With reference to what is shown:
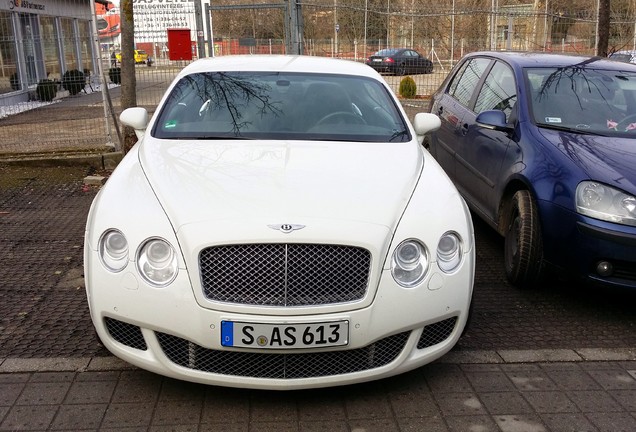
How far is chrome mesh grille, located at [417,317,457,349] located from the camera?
3246 millimetres

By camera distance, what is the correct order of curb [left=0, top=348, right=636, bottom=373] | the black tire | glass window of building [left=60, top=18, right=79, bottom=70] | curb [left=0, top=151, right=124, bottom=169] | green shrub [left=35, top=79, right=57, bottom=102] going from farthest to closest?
glass window of building [left=60, top=18, right=79, bottom=70]
green shrub [left=35, top=79, right=57, bottom=102]
curb [left=0, top=151, right=124, bottom=169]
the black tire
curb [left=0, top=348, right=636, bottom=373]

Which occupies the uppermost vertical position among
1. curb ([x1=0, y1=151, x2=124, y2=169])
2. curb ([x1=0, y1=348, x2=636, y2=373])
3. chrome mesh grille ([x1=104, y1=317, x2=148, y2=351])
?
chrome mesh grille ([x1=104, y1=317, x2=148, y2=351])

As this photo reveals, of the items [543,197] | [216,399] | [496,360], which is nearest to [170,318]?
[216,399]

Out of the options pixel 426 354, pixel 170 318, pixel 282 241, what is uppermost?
pixel 282 241

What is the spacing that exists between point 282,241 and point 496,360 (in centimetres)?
161

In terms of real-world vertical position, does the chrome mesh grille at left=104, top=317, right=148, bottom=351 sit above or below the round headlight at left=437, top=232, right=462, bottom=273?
below

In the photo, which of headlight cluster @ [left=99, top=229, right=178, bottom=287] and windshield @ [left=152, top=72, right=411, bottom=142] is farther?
windshield @ [left=152, top=72, right=411, bottom=142]

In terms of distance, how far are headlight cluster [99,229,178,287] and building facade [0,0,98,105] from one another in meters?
13.2

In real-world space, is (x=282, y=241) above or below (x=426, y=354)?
above

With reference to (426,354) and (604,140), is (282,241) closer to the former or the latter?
(426,354)

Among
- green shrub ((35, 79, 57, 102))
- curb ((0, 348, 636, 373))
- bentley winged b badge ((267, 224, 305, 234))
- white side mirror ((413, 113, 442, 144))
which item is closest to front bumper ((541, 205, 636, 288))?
curb ((0, 348, 636, 373))

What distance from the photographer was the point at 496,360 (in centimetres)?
373

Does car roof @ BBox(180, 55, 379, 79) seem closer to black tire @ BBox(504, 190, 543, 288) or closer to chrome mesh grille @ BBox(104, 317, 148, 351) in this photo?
black tire @ BBox(504, 190, 543, 288)

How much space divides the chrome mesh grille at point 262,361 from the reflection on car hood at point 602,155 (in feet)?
6.73
